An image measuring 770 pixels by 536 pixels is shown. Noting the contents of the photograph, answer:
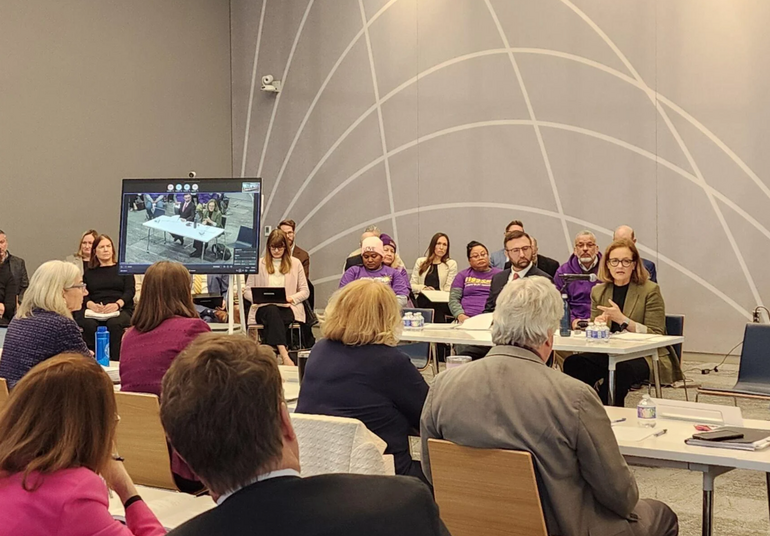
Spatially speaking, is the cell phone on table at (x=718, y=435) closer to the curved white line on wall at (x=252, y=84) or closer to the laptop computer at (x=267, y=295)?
the laptop computer at (x=267, y=295)

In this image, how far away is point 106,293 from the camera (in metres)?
8.48

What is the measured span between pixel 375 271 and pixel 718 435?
5201mm

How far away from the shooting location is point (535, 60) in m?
9.84

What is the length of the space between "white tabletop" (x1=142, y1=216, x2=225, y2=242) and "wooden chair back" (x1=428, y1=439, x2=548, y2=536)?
2896mm

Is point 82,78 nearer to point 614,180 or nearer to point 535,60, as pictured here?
point 535,60

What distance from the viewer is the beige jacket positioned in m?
2.44

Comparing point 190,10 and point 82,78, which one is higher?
point 190,10

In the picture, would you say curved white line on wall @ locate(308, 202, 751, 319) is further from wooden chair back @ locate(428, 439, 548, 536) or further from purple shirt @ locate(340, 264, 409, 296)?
wooden chair back @ locate(428, 439, 548, 536)

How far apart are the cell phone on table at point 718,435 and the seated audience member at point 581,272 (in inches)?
137

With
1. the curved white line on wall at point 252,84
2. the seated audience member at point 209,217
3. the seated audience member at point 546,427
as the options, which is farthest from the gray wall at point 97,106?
the seated audience member at point 546,427

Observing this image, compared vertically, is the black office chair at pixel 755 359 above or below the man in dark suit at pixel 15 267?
below

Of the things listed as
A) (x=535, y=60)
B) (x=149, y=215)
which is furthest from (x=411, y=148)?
(x=149, y=215)

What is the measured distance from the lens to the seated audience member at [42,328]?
4.16m

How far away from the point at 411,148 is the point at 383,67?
114 cm
